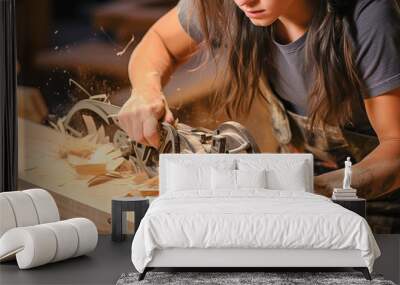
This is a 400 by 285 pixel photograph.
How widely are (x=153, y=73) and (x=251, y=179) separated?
5.96 ft

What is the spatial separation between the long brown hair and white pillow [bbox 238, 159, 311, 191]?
2.23 ft

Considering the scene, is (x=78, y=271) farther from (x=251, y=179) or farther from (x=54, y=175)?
(x=54, y=175)

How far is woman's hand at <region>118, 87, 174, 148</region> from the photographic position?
7480 millimetres

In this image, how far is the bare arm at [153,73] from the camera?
7484 millimetres

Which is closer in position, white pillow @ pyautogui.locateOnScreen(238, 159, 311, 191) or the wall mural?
white pillow @ pyautogui.locateOnScreen(238, 159, 311, 191)

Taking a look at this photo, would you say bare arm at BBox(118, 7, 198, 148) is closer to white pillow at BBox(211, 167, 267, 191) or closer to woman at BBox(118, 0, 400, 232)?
woman at BBox(118, 0, 400, 232)

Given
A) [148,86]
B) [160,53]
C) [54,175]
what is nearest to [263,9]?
[160,53]

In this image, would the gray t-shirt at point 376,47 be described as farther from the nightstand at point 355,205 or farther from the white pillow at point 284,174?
the nightstand at point 355,205

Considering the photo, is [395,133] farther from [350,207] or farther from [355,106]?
[350,207]

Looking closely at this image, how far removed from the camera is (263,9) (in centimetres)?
739

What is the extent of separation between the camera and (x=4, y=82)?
7285mm

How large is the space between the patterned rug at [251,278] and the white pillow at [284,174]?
1642mm

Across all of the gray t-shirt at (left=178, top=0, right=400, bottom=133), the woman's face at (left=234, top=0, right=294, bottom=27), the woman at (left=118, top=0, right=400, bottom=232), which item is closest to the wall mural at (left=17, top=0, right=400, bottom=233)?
the woman at (left=118, top=0, right=400, bottom=232)

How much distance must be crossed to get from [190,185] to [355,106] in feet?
6.95
